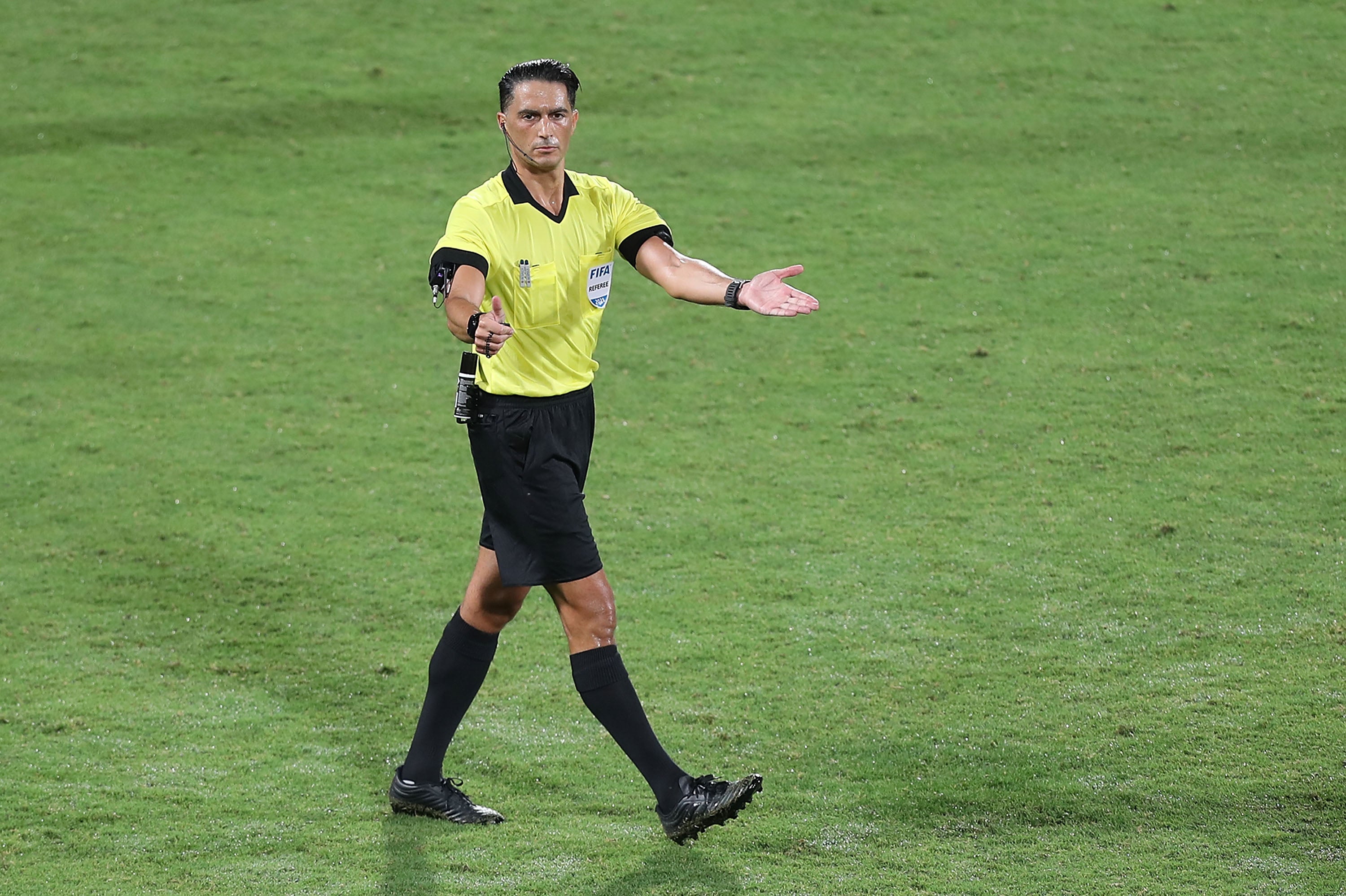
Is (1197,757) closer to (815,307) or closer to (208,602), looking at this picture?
(815,307)

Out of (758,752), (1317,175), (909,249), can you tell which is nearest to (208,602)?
(758,752)

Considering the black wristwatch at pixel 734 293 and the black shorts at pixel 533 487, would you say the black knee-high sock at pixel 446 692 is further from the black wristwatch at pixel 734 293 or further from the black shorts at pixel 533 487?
the black wristwatch at pixel 734 293

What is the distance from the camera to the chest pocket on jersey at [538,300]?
12.3ft

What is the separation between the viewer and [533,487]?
12.3 feet

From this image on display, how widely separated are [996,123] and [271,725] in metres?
7.52

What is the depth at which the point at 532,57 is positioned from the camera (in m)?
11.3

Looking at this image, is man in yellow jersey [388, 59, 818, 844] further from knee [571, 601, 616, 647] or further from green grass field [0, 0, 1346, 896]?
green grass field [0, 0, 1346, 896]

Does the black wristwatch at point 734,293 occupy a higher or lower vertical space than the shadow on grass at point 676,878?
higher

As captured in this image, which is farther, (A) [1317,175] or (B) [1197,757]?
(A) [1317,175]

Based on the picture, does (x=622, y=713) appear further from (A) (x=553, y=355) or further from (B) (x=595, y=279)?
(B) (x=595, y=279)

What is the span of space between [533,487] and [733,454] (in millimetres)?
3327

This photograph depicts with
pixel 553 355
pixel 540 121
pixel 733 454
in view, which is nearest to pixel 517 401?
pixel 553 355

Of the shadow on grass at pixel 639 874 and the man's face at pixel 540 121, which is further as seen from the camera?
the man's face at pixel 540 121

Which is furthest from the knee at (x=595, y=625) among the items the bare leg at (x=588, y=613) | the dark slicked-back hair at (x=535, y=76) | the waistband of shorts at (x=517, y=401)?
the dark slicked-back hair at (x=535, y=76)
